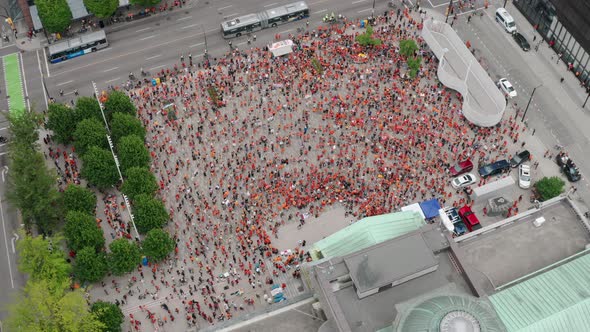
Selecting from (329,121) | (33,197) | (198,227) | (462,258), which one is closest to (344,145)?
(329,121)

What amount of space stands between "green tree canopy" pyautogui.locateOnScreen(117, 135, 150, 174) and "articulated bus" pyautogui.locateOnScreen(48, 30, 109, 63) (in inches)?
1170

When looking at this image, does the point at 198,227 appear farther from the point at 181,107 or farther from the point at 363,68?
the point at 363,68

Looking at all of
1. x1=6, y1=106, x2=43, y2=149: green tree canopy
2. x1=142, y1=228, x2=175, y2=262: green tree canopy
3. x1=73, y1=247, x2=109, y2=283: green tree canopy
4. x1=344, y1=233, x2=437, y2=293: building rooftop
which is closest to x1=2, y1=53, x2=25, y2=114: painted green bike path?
x1=6, y1=106, x2=43, y2=149: green tree canopy

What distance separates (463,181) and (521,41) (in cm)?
3531

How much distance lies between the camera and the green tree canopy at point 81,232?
8931 cm

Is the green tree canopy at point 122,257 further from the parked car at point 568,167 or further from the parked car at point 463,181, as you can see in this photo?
the parked car at point 568,167

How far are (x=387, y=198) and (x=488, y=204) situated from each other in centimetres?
1470

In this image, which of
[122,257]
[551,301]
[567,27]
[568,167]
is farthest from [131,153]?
[567,27]

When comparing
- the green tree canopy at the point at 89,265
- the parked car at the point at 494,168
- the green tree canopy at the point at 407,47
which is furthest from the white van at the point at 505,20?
the green tree canopy at the point at 89,265

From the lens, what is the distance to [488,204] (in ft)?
317

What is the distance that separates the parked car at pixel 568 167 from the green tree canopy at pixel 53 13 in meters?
87.1

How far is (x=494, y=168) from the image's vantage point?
10056 centimetres

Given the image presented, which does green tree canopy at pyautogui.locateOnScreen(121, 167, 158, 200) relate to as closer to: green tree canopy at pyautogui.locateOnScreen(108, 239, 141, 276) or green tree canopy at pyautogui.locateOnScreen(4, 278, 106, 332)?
green tree canopy at pyautogui.locateOnScreen(108, 239, 141, 276)

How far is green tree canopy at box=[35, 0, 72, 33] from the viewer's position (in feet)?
381
